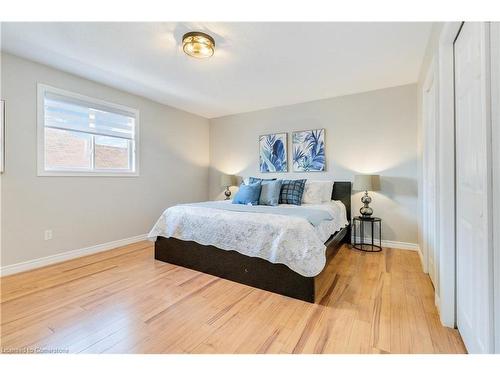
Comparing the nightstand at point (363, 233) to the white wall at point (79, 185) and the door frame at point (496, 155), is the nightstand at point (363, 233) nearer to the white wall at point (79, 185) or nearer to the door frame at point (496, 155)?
the door frame at point (496, 155)

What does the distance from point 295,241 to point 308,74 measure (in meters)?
2.18

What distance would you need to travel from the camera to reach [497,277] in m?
0.96

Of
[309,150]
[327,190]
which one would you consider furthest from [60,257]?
[309,150]

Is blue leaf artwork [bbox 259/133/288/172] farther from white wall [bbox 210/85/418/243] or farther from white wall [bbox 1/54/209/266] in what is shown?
white wall [bbox 1/54/209/266]

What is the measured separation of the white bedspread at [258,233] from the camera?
6.44ft

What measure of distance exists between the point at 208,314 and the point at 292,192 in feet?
6.84

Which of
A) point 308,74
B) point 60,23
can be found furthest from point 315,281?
point 60,23

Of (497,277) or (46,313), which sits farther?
(46,313)

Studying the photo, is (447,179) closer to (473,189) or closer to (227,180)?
(473,189)

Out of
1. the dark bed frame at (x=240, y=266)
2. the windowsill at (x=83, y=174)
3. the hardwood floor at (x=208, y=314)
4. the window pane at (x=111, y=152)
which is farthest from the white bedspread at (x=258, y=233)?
the window pane at (x=111, y=152)

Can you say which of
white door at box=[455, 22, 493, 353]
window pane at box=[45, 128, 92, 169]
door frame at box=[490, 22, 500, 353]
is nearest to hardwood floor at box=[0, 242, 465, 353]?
white door at box=[455, 22, 493, 353]
